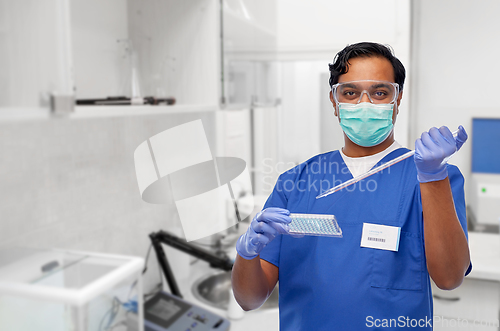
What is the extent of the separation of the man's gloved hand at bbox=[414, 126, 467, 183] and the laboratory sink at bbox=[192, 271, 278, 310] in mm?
1118

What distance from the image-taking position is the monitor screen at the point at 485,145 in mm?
1628

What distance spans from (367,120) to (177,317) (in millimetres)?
856

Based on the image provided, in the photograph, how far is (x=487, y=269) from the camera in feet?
4.66

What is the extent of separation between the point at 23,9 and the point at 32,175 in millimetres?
484

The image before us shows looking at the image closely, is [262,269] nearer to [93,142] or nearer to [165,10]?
[93,142]

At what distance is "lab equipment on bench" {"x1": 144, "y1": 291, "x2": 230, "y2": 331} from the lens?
1.23 metres

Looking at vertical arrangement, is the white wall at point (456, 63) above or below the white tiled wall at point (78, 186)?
above

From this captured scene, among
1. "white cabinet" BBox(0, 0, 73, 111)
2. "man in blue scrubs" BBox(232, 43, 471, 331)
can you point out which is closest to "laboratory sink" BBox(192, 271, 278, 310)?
"man in blue scrubs" BBox(232, 43, 471, 331)

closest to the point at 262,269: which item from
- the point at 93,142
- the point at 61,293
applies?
the point at 61,293

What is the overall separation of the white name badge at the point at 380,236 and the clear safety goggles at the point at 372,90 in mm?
236

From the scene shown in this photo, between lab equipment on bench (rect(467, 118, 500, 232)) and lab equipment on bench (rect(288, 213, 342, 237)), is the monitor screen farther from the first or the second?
lab equipment on bench (rect(288, 213, 342, 237))
